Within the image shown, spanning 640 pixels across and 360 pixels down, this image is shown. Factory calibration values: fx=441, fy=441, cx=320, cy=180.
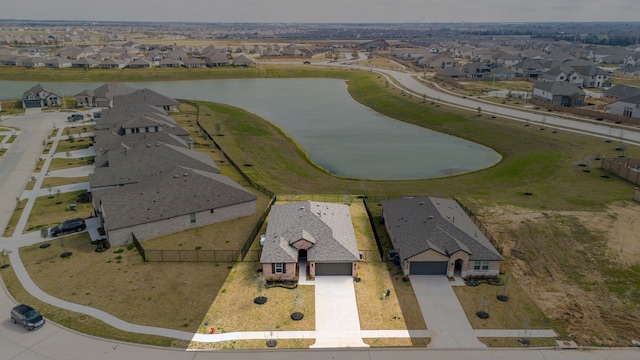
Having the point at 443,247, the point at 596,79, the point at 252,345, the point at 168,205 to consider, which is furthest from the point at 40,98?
the point at 596,79

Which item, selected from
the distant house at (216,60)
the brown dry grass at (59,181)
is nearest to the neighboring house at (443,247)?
the brown dry grass at (59,181)

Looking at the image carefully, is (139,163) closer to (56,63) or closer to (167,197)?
(167,197)

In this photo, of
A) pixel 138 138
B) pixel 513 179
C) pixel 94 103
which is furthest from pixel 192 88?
pixel 513 179

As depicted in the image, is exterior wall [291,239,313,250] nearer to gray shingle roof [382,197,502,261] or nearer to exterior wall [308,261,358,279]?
exterior wall [308,261,358,279]

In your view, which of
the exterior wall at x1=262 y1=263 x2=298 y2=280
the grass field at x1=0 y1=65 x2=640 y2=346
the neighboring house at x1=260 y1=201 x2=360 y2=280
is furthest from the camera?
the grass field at x1=0 y1=65 x2=640 y2=346

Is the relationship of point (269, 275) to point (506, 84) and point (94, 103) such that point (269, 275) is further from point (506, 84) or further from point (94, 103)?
point (506, 84)

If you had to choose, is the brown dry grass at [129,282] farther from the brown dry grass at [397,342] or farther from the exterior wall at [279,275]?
the brown dry grass at [397,342]

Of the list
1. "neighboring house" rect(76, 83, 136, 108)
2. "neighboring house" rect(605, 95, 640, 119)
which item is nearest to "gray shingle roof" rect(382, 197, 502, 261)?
"neighboring house" rect(605, 95, 640, 119)
